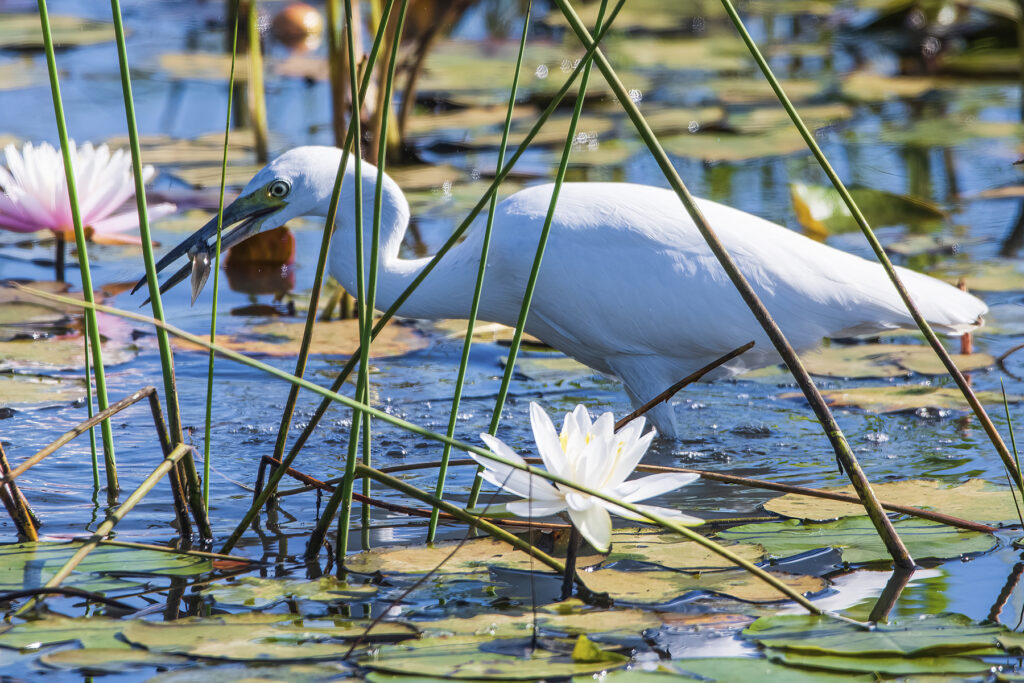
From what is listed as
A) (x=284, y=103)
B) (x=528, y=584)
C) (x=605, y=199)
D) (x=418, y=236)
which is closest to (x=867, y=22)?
(x=284, y=103)

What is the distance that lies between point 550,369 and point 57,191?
1305 mm

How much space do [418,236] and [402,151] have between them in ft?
2.27

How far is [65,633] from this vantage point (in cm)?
151

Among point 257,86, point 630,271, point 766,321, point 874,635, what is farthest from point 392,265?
point 257,86

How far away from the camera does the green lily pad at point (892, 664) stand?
1397 millimetres

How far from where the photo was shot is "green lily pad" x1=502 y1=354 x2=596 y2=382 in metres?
3.13

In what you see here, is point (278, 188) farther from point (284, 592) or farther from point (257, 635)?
point (257, 635)

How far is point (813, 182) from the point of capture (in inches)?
195

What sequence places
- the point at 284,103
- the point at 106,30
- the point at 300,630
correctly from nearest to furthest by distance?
the point at 300,630, the point at 284,103, the point at 106,30

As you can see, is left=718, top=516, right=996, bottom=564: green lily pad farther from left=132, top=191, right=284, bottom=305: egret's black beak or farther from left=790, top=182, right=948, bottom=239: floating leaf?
left=790, top=182, right=948, bottom=239: floating leaf

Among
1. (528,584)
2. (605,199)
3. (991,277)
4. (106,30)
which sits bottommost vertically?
(528,584)

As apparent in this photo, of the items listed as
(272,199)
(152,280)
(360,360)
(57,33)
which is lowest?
(360,360)

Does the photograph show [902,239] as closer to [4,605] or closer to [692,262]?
[692,262]

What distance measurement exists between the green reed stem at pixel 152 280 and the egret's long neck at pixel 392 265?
849mm
